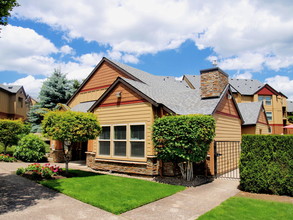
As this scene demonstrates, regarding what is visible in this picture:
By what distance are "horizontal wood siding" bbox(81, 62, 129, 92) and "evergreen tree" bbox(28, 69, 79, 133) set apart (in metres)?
7.59

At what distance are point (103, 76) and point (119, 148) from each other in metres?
9.96

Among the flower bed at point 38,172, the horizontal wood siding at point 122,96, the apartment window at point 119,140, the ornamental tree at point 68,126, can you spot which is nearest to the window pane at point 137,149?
the apartment window at point 119,140

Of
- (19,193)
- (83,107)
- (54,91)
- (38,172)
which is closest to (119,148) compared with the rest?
(38,172)

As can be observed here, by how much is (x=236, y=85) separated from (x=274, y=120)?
945 centimetres

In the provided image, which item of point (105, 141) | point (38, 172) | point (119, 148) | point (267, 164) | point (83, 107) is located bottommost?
point (38, 172)

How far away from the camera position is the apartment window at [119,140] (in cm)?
1233

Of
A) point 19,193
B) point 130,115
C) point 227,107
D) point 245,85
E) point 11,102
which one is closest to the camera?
point 19,193

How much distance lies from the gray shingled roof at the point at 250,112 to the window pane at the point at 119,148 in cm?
1042

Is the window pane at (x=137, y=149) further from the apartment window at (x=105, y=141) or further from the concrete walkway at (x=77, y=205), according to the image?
the concrete walkway at (x=77, y=205)

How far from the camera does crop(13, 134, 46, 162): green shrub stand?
16609 mm

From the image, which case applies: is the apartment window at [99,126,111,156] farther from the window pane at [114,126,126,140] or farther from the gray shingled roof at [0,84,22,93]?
the gray shingled roof at [0,84,22,93]

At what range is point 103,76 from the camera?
67.4 feet

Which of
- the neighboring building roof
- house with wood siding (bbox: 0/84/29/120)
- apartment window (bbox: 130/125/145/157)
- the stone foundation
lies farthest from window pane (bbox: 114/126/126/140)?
the neighboring building roof

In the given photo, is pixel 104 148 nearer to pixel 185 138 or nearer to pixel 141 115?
pixel 141 115
